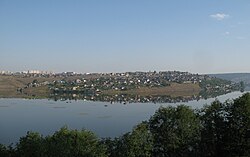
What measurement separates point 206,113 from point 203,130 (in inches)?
69.8

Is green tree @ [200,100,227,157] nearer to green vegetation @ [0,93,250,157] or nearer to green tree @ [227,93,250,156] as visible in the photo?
green vegetation @ [0,93,250,157]

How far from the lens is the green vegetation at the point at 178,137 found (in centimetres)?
2884

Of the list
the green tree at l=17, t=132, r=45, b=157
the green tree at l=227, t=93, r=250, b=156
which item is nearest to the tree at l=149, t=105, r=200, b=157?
the green tree at l=227, t=93, r=250, b=156

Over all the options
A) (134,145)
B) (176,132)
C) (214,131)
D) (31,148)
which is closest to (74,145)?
(31,148)

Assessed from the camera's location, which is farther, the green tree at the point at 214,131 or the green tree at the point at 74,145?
the green tree at the point at 214,131

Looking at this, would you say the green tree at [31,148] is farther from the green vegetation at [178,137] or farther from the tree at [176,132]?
the tree at [176,132]

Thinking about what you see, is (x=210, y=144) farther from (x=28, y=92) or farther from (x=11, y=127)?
(x=28, y=92)

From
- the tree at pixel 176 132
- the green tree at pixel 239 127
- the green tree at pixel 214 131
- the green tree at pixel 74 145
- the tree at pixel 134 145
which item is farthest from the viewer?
the green tree at pixel 214 131

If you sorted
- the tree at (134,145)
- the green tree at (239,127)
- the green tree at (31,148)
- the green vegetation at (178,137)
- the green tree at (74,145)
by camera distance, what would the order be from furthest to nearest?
the green tree at (239,127) < the green vegetation at (178,137) < the tree at (134,145) < the green tree at (74,145) < the green tree at (31,148)

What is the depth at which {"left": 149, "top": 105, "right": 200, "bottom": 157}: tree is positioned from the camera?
102 feet

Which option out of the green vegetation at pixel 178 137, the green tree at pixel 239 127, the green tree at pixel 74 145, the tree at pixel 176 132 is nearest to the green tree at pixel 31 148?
the green vegetation at pixel 178 137

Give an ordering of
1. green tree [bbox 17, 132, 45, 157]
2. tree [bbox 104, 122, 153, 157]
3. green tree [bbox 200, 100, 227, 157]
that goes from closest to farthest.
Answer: green tree [bbox 17, 132, 45, 157]
tree [bbox 104, 122, 153, 157]
green tree [bbox 200, 100, 227, 157]

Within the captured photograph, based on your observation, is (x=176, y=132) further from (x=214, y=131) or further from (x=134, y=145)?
(x=134, y=145)

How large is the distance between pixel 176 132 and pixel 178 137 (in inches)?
21.0
